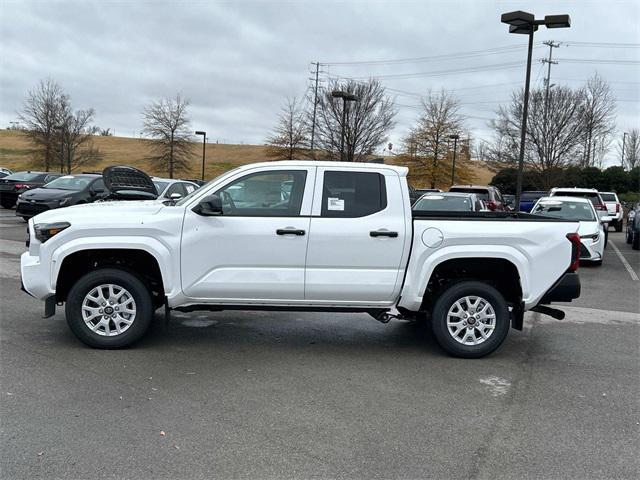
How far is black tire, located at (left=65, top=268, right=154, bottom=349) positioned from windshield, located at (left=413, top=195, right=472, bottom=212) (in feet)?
31.5

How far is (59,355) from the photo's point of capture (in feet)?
18.8

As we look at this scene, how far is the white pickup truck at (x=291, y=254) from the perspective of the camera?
5840 millimetres

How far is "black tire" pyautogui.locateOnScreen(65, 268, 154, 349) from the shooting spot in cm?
587

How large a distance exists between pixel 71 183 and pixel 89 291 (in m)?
13.3

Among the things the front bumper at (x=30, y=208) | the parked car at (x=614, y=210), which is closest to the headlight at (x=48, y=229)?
Answer: the front bumper at (x=30, y=208)

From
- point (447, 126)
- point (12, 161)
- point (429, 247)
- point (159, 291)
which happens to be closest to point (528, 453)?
point (429, 247)

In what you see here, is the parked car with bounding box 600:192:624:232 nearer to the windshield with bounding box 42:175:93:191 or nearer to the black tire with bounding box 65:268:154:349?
the windshield with bounding box 42:175:93:191

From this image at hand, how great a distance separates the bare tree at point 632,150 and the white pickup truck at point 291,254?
194 feet

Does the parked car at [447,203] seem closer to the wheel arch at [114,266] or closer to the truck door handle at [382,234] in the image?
the truck door handle at [382,234]

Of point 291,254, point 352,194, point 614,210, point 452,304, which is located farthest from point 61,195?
point 614,210

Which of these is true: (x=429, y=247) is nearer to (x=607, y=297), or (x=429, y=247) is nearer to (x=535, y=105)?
(x=607, y=297)

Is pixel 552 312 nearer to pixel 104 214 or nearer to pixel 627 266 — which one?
pixel 104 214

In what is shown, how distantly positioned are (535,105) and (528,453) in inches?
1503

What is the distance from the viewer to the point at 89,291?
5.89m
